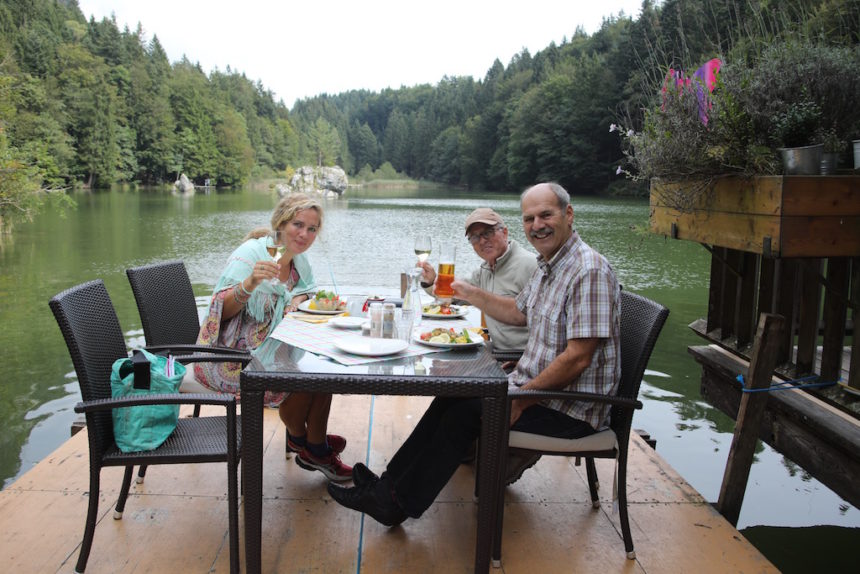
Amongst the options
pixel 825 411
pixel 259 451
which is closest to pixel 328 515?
pixel 259 451

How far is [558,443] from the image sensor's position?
2225mm

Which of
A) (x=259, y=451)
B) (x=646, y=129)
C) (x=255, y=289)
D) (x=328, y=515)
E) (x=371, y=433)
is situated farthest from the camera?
(x=371, y=433)

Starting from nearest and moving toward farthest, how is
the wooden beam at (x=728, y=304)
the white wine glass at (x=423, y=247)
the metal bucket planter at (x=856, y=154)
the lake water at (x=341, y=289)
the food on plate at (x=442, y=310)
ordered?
1. the metal bucket planter at (x=856, y=154)
2. the food on plate at (x=442, y=310)
3. the white wine glass at (x=423, y=247)
4. the wooden beam at (x=728, y=304)
5. the lake water at (x=341, y=289)

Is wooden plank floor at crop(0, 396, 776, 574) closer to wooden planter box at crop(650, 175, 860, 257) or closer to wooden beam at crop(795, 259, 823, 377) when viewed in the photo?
wooden beam at crop(795, 259, 823, 377)

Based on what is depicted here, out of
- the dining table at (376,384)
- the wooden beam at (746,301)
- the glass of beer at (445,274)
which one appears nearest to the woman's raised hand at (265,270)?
the dining table at (376,384)

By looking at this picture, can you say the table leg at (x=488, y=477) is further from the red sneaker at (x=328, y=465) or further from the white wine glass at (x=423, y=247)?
the white wine glass at (x=423, y=247)

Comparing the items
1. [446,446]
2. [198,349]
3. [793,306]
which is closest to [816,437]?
[793,306]

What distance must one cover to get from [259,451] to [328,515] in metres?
0.67

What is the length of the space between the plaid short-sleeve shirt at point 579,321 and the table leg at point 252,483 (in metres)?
0.95

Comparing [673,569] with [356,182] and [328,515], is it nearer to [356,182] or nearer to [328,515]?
[328,515]

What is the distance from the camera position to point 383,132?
373 ft

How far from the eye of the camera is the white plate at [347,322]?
2570mm

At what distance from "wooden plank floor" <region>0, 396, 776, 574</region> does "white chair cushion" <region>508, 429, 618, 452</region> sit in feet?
1.21

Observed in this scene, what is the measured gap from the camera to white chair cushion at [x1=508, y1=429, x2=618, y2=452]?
2.21 m
